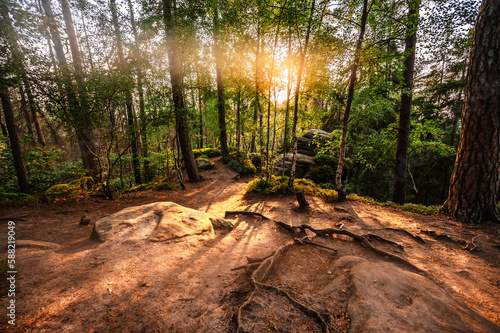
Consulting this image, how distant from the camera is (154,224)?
5086 millimetres

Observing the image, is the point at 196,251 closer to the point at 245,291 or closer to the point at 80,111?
the point at 245,291

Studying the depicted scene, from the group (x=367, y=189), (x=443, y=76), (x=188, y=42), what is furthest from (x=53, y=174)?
(x=443, y=76)

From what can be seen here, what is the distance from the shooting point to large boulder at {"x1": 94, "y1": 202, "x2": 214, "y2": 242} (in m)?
4.57

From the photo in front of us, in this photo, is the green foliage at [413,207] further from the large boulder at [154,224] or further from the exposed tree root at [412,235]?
the large boulder at [154,224]

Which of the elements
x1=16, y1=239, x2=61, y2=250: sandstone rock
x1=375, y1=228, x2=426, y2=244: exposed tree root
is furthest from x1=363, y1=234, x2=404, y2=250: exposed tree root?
x1=16, y1=239, x2=61, y2=250: sandstone rock

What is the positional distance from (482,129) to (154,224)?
10330mm

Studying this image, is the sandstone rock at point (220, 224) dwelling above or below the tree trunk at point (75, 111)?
below

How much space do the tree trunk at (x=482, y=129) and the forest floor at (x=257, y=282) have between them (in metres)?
0.86

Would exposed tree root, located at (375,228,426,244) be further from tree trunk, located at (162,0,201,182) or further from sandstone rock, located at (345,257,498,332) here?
tree trunk, located at (162,0,201,182)

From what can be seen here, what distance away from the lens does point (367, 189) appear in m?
17.3

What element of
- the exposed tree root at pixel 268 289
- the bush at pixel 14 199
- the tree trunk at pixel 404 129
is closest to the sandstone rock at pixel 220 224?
the exposed tree root at pixel 268 289

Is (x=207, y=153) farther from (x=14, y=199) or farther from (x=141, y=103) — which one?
(x=14, y=199)

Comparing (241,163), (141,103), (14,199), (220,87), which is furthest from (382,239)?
(141,103)

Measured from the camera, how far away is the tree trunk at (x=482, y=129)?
5.45 meters
